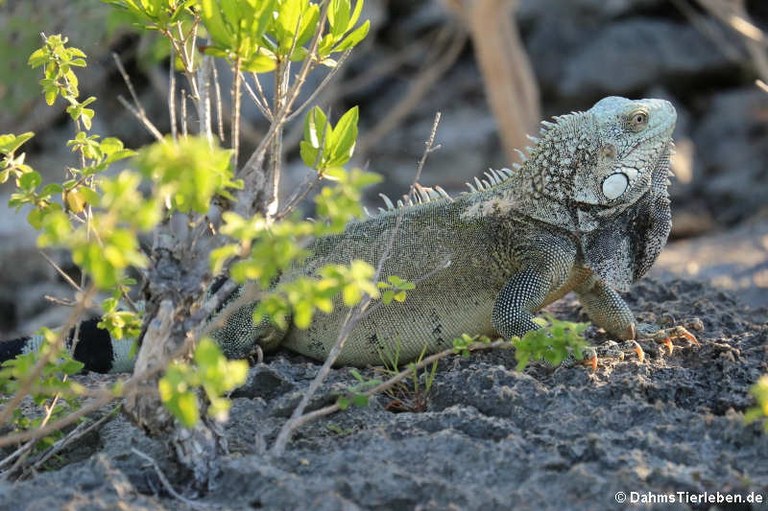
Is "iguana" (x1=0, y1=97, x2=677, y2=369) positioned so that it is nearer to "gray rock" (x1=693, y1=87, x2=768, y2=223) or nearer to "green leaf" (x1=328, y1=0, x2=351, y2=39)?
"green leaf" (x1=328, y1=0, x2=351, y2=39)

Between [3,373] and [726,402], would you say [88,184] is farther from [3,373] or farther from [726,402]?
[726,402]

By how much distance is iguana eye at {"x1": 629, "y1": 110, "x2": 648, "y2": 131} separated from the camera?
4980 mm

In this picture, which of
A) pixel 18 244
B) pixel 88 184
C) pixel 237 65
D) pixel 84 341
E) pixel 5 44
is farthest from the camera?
pixel 18 244

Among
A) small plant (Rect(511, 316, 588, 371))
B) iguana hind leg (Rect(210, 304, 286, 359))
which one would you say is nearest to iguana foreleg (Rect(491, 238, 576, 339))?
small plant (Rect(511, 316, 588, 371))

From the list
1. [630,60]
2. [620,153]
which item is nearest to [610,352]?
[620,153]

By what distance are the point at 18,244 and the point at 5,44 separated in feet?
8.11

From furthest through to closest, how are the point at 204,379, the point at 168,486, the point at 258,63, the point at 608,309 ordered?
1. the point at 608,309
2. the point at 258,63
3. the point at 168,486
4. the point at 204,379

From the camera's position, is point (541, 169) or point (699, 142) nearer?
point (541, 169)

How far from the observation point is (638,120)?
499cm

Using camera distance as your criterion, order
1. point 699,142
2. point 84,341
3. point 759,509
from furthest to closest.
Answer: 1. point 699,142
2. point 84,341
3. point 759,509

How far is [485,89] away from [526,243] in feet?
36.6

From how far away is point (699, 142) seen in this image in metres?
15.3

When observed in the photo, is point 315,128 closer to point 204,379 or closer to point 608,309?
point 204,379

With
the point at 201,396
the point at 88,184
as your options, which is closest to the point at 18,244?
the point at 88,184
